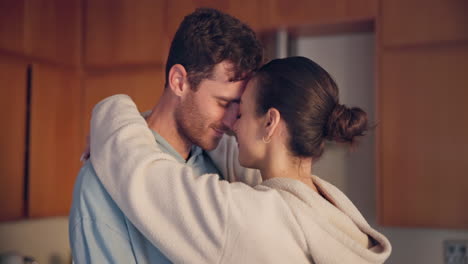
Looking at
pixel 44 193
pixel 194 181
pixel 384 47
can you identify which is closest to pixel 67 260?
pixel 44 193

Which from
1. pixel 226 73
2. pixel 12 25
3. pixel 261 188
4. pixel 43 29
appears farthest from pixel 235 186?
pixel 43 29

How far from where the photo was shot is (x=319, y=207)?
0.98 metres

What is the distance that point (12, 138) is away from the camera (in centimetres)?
256

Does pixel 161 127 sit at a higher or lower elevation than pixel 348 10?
lower

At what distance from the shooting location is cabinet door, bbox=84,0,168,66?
290 centimetres

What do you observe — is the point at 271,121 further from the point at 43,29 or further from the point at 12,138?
the point at 43,29

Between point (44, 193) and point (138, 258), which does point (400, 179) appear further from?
point (44, 193)

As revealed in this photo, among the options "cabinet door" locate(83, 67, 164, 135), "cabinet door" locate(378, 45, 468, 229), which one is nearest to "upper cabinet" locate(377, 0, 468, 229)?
"cabinet door" locate(378, 45, 468, 229)

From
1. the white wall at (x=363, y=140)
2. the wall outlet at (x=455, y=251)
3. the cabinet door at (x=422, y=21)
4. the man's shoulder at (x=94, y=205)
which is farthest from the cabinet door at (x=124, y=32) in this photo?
the man's shoulder at (x=94, y=205)

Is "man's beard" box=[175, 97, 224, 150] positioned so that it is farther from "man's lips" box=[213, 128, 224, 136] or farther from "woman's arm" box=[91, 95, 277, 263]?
"woman's arm" box=[91, 95, 277, 263]

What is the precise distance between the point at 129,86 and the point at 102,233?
2037mm

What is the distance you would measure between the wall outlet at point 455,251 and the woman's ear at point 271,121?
1.70 metres

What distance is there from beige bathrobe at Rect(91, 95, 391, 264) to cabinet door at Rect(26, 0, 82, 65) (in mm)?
1936

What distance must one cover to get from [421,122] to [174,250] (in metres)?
1.73
